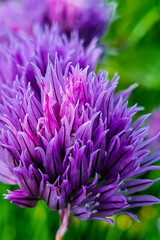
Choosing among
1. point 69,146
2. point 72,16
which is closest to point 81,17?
point 72,16

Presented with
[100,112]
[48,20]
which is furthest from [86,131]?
[48,20]

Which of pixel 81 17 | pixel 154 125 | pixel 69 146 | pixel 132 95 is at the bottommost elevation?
pixel 69 146

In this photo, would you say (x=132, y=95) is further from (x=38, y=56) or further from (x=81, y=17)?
(x=38, y=56)

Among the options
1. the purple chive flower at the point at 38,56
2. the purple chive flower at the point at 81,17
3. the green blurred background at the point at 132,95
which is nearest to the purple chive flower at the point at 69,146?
the purple chive flower at the point at 38,56

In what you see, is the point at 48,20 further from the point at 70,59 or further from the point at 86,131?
the point at 86,131

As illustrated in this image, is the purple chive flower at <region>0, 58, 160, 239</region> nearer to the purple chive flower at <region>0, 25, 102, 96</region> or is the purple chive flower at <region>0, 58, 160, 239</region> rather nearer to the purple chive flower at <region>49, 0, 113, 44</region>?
the purple chive flower at <region>0, 25, 102, 96</region>
